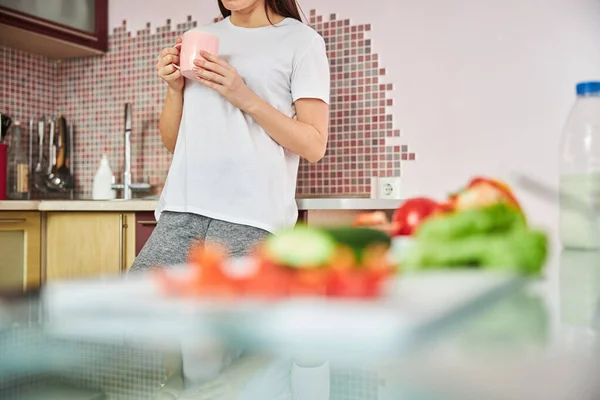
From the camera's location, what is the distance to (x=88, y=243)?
7.44 ft

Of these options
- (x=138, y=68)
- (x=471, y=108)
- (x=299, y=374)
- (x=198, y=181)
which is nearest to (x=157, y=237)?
(x=198, y=181)

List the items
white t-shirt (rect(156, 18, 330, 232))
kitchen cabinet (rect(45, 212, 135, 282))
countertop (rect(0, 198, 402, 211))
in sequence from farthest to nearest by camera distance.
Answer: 1. kitchen cabinet (rect(45, 212, 135, 282))
2. countertop (rect(0, 198, 402, 211))
3. white t-shirt (rect(156, 18, 330, 232))

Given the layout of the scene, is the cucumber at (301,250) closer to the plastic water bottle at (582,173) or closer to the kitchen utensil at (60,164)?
the plastic water bottle at (582,173)

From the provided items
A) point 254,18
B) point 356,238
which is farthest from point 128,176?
point 356,238

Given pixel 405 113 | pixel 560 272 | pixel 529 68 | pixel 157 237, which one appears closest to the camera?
pixel 560 272

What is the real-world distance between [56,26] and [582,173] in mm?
2209

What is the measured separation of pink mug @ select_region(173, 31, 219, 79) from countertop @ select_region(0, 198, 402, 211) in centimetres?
66

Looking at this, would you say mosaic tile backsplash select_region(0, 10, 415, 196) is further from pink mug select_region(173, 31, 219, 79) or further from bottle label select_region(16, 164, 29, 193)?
pink mug select_region(173, 31, 219, 79)

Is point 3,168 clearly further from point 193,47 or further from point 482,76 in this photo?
point 482,76

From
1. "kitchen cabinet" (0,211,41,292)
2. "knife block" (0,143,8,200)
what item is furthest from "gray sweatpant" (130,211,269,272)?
"knife block" (0,143,8,200)

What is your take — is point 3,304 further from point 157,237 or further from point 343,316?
point 157,237

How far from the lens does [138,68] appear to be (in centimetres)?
276

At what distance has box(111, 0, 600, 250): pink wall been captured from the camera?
6.77ft

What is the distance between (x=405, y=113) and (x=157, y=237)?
1174 mm
